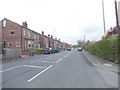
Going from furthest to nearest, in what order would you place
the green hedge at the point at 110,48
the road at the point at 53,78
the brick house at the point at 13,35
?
the brick house at the point at 13,35
the green hedge at the point at 110,48
the road at the point at 53,78

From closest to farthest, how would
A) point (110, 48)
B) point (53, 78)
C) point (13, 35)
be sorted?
point (53, 78)
point (110, 48)
point (13, 35)

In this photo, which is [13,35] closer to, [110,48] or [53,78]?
[110,48]

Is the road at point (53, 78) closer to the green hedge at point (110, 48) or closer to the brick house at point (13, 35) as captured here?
the green hedge at point (110, 48)

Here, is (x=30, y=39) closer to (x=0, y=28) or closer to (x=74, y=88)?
(x=0, y=28)

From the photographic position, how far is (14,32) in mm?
61812

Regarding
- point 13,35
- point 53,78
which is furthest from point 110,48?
point 13,35

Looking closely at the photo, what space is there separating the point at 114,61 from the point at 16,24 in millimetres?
40996

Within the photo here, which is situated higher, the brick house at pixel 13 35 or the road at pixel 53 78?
the brick house at pixel 13 35

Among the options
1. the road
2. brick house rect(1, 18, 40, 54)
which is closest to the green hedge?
the road

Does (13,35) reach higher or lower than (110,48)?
higher

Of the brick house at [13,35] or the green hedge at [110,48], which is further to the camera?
the brick house at [13,35]

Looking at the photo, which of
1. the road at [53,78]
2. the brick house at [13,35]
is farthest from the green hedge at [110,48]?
the brick house at [13,35]

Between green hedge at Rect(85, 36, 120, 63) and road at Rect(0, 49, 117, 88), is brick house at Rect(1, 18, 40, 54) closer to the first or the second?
green hedge at Rect(85, 36, 120, 63)

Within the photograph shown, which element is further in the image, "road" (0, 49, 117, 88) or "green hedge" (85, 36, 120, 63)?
"green hedge" (85, 36, 120, 63)
